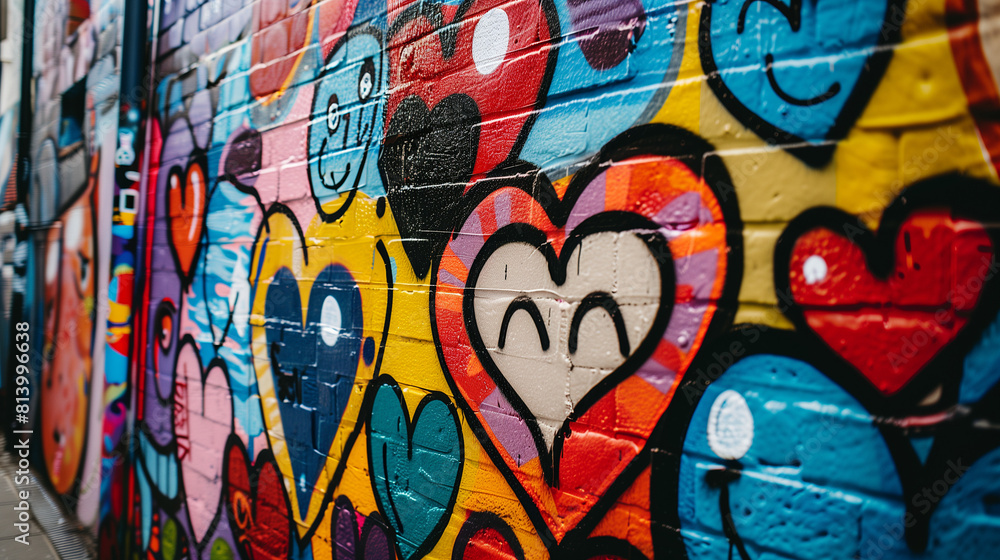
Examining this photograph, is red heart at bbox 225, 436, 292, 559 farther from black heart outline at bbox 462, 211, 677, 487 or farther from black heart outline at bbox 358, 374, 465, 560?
black heart outline at bbox 462, 211, 677, 487

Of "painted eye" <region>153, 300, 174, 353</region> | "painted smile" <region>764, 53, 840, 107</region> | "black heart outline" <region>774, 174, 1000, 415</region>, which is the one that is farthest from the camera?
"painted eye" <region>153, 300, 174, 353</region>

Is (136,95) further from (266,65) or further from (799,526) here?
(799,526)

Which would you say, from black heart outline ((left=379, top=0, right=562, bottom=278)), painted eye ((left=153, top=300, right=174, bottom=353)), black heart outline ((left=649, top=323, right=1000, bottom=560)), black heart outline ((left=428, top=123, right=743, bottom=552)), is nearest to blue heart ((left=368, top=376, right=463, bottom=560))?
black heart outline ((left=428, top=123, right=743, bottom=552))

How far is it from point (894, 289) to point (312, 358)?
1.83 metres

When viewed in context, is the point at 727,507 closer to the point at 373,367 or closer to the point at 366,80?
the point at 373,367

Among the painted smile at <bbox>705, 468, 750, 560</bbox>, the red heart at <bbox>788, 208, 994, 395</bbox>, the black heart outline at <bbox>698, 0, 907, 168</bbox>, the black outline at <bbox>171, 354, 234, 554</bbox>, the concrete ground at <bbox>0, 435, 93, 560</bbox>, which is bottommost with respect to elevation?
the concrete ground at <bbox>0, 435, 93, 560</bbox>

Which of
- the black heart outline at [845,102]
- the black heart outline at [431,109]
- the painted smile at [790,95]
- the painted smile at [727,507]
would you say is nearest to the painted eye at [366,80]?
the black heart outline at [431,109]

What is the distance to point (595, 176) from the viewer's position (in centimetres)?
133

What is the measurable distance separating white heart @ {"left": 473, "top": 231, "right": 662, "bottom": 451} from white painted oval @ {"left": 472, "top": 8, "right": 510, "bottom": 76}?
1.73 ft

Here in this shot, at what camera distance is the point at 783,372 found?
106cm

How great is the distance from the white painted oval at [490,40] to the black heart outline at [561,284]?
48cm

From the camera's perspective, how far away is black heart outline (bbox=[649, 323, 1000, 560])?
2.90ft

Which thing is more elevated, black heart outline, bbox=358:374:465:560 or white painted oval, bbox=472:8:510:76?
white painted oval, bbox=472:8:510:76

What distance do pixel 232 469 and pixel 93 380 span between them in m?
2.10
